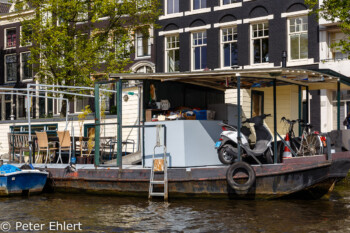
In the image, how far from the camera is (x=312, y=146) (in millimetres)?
12602

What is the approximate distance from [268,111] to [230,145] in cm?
253

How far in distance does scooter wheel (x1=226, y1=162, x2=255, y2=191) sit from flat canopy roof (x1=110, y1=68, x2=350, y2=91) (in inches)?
76.1

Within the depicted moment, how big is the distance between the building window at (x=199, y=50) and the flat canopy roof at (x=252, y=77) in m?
12.5

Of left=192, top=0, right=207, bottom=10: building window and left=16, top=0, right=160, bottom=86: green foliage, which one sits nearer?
left=16, top=0, right=160, bottom=86: green foliage

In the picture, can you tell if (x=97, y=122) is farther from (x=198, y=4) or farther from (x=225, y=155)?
(x=198, y=4)

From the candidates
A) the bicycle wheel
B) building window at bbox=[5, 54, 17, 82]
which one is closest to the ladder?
the bicycle wheel

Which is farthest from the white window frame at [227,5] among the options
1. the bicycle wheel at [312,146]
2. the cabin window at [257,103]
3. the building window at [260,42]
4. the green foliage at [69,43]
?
the bicycle wheel at [312,146]

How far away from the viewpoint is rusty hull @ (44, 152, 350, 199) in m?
11.7

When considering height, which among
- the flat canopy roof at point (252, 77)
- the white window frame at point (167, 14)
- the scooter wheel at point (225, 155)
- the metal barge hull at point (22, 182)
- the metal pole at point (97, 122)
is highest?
the white window frame at point (167, 14)

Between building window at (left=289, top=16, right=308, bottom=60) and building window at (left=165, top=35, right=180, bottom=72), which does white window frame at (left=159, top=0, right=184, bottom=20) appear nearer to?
building window at (left=165, top=35, right=180, bottom=72)

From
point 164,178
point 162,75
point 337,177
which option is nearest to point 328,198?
point 337,177

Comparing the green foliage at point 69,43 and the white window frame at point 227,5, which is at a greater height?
the white window frame at point 227,5

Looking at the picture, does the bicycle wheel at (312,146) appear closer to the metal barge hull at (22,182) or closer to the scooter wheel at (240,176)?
the scooter wheel at (240,176)

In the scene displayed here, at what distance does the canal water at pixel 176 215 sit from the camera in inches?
380
